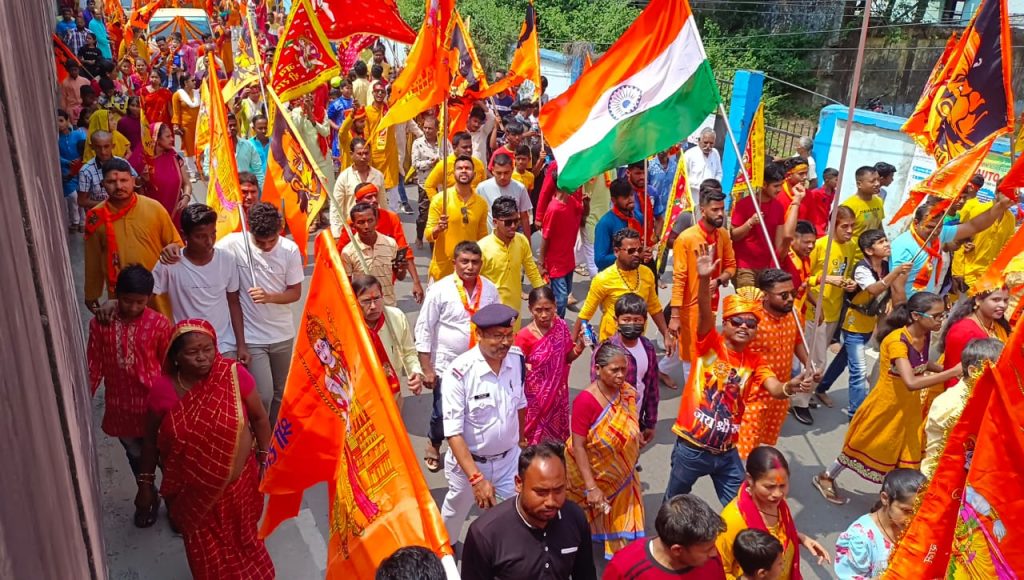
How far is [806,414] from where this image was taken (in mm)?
6715

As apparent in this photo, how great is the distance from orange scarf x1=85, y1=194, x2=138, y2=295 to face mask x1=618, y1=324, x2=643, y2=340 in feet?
10.4

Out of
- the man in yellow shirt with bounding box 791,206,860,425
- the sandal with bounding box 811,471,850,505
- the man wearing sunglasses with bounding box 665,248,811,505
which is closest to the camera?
the man wearing sunglasses with bounding box 665,248,811,505

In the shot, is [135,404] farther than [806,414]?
No

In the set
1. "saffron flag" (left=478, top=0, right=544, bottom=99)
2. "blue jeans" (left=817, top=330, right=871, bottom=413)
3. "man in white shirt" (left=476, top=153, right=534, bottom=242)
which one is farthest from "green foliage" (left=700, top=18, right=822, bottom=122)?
"blue jeans" (left=817, top=330, right=871, bottom=413)

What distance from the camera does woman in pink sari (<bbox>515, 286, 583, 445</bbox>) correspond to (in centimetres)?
494

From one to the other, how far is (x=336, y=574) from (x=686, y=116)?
3.71 m

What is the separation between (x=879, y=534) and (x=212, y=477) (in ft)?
9.76

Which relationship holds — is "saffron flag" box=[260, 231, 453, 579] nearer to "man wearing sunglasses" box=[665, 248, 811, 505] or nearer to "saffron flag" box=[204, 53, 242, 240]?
"man wearing sunglasses" box=[665, 248, 811, 505]

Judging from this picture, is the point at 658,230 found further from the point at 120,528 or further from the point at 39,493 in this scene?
the point at 39,493

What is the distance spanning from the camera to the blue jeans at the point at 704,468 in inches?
178

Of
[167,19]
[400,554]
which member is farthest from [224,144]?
[167,19]

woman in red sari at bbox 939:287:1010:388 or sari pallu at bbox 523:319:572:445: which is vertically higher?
woman in red sari at bbox 939:287:1010:388

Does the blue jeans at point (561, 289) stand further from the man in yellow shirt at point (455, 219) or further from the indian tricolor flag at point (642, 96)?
the indian tricolor flag at point (642, 96)

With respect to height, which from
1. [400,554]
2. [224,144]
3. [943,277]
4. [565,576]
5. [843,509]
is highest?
[224,144]
